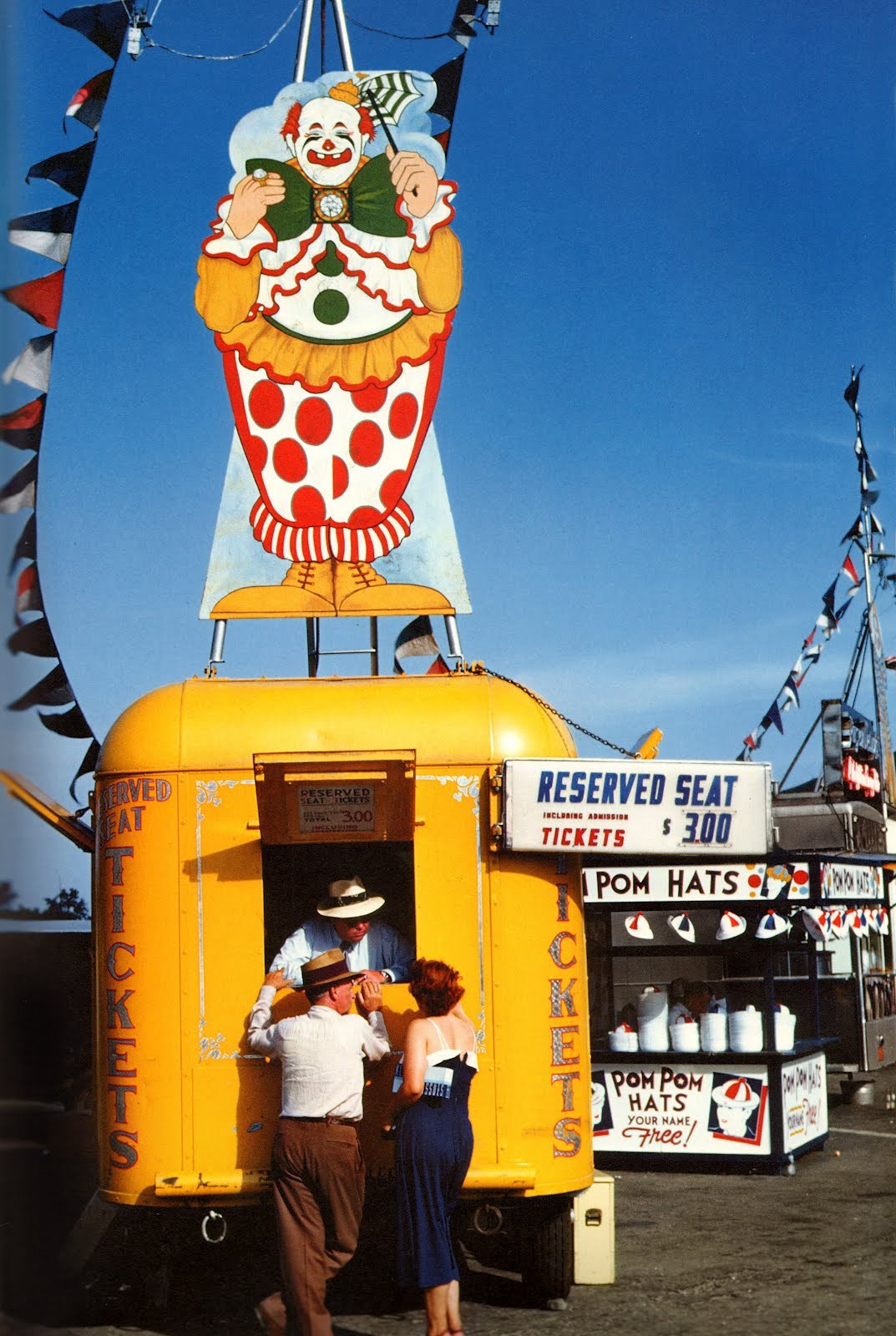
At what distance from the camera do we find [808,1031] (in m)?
17.9

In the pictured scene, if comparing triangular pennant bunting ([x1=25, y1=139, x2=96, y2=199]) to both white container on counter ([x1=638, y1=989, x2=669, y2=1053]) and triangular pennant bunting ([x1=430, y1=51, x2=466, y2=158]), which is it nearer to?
triangular pennant bunting ([x1=430, y1=51, x2=466, y2=158])

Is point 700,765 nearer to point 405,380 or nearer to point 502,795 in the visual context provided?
point 502,795

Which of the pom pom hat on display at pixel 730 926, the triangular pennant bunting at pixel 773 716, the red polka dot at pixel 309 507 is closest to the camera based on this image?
the red polka dot at pixel 309 507

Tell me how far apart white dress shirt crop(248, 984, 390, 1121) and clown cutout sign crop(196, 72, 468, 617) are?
3.40 meters

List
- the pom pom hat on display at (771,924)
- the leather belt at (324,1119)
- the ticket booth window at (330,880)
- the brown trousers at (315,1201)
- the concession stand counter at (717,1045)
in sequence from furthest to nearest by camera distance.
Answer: the pom pom hat on display at (771,924), the concession stand counter at (717,1045), the ticket booth window at (330,880), the leather belt at (324,1119), the brown trousers at (315,1201)

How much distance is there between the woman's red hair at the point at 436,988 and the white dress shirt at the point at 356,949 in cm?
35

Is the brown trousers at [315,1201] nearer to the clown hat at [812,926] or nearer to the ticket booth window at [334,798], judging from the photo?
the ticket booth window at [334,798]

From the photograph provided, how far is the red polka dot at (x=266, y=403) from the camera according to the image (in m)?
9.34

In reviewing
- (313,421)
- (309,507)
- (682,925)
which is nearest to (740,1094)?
(682,925)

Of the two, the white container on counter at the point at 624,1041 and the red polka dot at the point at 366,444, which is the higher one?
the red polka dot at the point at 366,444

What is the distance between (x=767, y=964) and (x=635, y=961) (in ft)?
25.2

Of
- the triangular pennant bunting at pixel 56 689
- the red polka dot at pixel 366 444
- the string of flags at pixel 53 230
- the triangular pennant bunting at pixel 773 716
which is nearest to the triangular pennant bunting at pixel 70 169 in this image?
the string of flags at pixel 53 230

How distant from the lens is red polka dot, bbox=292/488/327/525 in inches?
364

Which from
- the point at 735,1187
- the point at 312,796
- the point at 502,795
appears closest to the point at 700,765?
the point at 502,795
